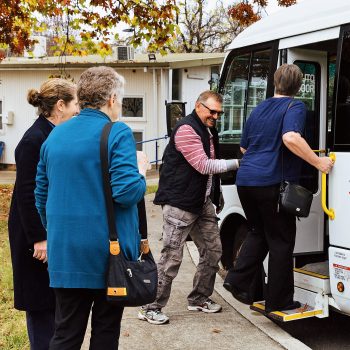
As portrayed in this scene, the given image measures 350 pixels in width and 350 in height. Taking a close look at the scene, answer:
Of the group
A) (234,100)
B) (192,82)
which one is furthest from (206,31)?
(234,100)

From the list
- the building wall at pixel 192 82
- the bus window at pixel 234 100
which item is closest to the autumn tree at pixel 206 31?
the building wall at pixel 192 82

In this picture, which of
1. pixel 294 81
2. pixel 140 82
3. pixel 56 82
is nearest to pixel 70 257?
pixel 56 82

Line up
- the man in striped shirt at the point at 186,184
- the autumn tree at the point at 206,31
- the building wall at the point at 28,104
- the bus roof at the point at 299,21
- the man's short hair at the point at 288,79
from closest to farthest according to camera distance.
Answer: the bus roof at the point at 299,21, the man's short hair at the point at 288,79, the man in striped shirt at the point at 186,184, the building wall at the point at 28,104, the autumn tree at the point at 206,31

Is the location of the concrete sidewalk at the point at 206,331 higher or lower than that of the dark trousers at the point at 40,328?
lower

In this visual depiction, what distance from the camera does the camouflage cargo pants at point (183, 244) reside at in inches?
210

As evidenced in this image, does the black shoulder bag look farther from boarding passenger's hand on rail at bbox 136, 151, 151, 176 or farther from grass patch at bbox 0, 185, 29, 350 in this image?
grass patch at bbox 0, 185, 29, 350

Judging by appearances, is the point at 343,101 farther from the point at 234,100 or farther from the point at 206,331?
the point at 206,331

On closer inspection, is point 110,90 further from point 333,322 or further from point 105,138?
point 333,322

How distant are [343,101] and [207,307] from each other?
88.8 inches

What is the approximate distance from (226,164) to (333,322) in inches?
80.6

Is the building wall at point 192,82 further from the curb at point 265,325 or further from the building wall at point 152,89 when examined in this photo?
the curb at point 265,325

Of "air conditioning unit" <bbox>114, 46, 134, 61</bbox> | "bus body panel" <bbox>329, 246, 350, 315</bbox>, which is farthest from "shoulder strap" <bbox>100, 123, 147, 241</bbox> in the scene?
"air conditioning unit" <bbox>114, 46, 134, 61</bbox>

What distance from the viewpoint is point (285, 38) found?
536 cm

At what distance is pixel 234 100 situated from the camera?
634cm
